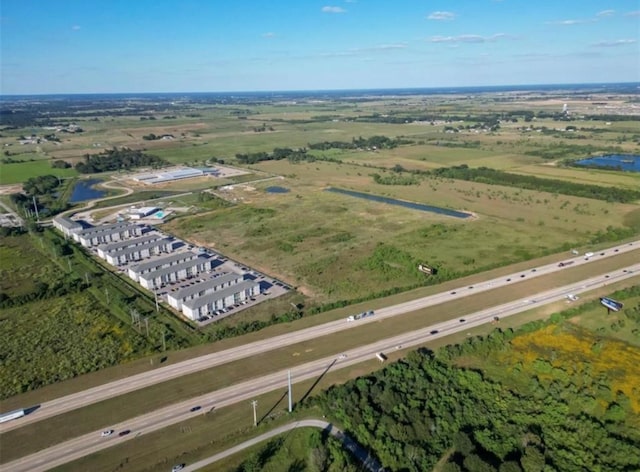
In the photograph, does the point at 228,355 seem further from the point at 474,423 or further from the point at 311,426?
the point at 474,423

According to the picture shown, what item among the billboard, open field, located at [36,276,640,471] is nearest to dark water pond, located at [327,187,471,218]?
the billboard

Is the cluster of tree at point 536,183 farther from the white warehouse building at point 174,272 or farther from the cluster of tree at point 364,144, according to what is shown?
the white warehouse building at point 174,272

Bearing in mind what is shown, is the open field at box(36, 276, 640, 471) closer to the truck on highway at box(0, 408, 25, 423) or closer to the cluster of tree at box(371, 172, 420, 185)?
the truck on highway at box(0, 408, 25, 423)

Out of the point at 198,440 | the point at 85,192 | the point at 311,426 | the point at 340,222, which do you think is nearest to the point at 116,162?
the point at 85,192

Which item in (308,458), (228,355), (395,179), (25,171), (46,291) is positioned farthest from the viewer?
(25,171)

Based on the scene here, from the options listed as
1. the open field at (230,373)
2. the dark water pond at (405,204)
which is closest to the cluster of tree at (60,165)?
the dark water pond at (405,204)
